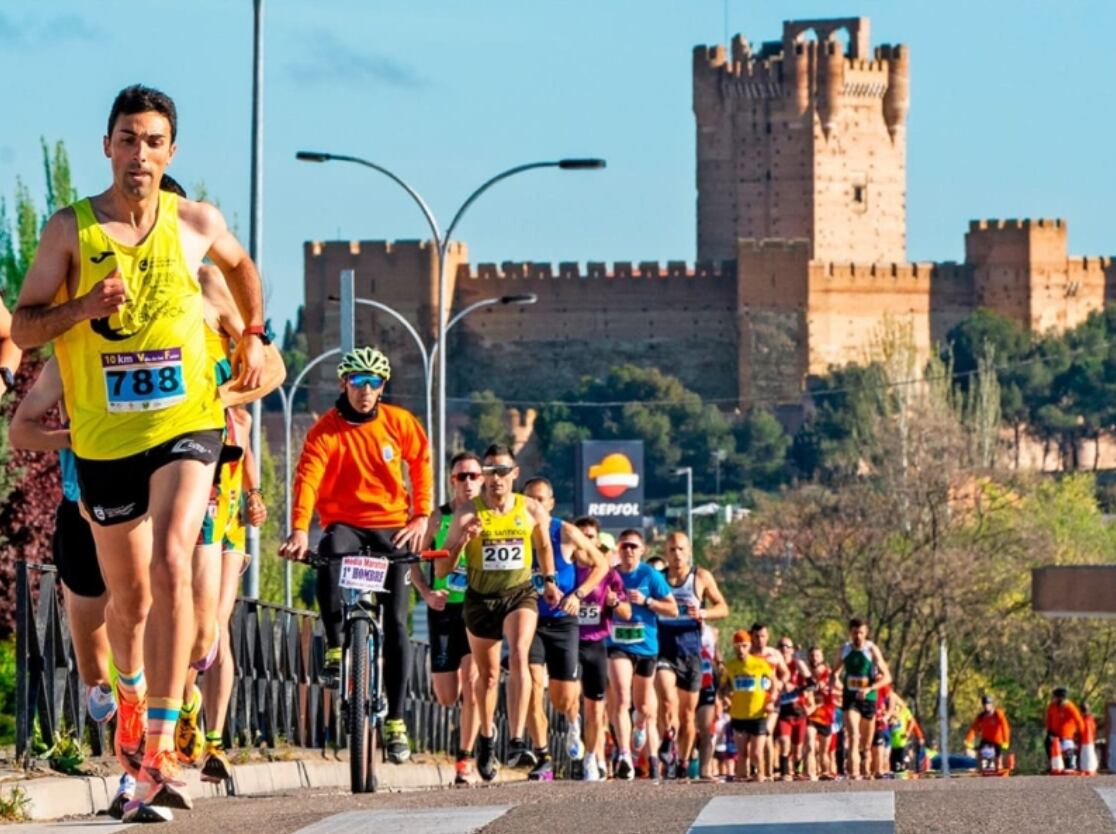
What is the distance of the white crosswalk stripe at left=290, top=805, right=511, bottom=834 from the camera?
30.1ft

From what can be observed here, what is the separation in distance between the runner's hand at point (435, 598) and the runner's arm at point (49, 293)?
6027 mm

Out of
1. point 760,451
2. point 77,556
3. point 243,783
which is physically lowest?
point 243,783

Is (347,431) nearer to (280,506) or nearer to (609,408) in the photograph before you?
(280,506)

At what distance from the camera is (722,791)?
11.4 metres

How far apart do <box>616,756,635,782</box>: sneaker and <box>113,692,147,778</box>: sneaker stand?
7794 mm

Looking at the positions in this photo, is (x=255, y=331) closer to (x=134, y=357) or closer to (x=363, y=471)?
(x=134, y=357)

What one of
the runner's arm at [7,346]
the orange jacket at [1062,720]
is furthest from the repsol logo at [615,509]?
the runner's arm at [7,346]

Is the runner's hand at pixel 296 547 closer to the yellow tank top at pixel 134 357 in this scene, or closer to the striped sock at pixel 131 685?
the striped sock at pixel 131 685

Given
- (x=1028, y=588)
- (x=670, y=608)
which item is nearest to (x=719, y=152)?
(x=1028, y=588)

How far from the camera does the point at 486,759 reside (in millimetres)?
15320

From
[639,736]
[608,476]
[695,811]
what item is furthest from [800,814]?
[608,476]

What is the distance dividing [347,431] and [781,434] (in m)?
130

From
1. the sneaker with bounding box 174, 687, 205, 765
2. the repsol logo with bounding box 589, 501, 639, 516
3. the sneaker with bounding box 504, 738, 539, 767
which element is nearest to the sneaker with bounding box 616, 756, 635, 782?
the sneaker with bounding box 504, 738, 539, 767

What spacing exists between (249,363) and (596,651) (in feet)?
26.6
